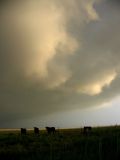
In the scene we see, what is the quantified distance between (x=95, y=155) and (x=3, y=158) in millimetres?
9683

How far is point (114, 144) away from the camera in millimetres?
19609

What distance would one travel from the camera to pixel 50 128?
62.4 metres

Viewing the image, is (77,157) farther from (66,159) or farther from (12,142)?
(12,142)

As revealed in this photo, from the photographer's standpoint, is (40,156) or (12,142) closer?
(40,156)

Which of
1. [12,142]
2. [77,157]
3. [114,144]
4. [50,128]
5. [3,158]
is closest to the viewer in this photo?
[77,157]

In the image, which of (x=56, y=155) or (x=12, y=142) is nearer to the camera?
(x=56, y=155)

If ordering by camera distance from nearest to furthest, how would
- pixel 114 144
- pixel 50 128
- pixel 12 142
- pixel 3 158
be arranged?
pixel 114 144 → pixel 3 158 → pixel 12 142 → pixel 50 128

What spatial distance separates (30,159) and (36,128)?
156 ft

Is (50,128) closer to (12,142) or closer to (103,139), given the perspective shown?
(12,142)

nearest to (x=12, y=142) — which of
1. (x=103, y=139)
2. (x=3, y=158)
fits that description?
(x=3, y=158)

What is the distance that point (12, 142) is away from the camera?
43594mm

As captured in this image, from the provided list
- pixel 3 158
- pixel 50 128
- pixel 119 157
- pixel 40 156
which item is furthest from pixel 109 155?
pixel 50 128

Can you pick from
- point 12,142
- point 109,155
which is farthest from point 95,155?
point 12,142

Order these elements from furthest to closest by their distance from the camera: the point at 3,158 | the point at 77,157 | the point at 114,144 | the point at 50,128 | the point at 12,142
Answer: the point at 50,128
the point at 12,142
the point at 3,158
the point at 114,144
the point at 77,157
